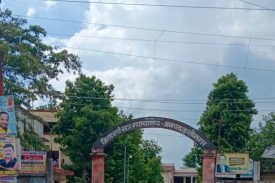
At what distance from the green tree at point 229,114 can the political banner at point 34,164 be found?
22.7 meters

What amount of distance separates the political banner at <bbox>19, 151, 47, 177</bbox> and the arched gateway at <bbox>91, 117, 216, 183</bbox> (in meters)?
5.07

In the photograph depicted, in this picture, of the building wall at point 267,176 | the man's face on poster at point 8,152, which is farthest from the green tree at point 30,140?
the building wall at point 267,176

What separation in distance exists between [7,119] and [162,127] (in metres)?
13.3

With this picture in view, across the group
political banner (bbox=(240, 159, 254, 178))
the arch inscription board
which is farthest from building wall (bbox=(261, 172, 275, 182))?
the arch inscription board

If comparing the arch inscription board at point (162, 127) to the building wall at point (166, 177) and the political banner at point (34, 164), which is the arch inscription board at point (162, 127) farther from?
the building wall at point (166, 177)

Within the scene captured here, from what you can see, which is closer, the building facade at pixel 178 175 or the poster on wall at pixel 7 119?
the poster on wall at pixel 7 119

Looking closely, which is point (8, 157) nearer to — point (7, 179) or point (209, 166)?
point (7, 179)

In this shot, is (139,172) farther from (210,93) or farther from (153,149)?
(153,149)

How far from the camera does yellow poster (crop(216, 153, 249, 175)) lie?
35406 mm

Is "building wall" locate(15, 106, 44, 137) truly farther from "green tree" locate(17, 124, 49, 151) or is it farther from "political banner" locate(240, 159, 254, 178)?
"political banner" locate(240, 159, 254, 178)

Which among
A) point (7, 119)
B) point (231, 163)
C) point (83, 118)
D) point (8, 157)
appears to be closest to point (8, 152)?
point (8, 157)

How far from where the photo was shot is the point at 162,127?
31.6 metres

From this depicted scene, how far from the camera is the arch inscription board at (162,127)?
3120cm

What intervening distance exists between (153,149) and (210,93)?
106ft
